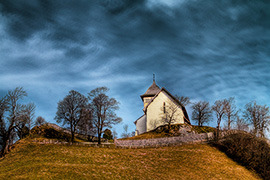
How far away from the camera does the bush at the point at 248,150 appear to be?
3284 cm

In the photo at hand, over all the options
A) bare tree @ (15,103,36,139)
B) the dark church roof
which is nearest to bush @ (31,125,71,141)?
bare tree @ (15,103,36,139)

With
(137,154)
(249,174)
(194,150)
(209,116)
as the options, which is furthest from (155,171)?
(209,116)

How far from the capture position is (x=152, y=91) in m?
71.6

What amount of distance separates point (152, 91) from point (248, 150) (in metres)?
40.7

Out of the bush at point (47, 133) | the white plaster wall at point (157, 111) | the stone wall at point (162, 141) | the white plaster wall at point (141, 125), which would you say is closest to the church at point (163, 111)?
the white plaster wall at point (157, 111)

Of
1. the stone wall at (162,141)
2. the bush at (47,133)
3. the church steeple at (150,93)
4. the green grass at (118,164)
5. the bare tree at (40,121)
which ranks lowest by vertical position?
the green grass at (118,164)

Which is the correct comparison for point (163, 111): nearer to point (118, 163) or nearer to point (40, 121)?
point (118, 163)

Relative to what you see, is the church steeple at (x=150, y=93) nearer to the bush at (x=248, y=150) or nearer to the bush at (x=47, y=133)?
the bush at (x=47, y=133)

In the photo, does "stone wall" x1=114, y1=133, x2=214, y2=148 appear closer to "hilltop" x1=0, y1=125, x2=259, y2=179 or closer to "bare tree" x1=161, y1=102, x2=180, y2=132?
"hilltop" x1=0, y1=125, x2=259, y2=179

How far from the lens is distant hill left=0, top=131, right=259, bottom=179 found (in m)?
23.3

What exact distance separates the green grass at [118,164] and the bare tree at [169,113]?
15.2m

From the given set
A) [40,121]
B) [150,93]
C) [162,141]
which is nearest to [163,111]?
[162,141]

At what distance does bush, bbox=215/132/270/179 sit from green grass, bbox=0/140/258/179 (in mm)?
1706

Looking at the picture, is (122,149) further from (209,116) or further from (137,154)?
(209,116)
